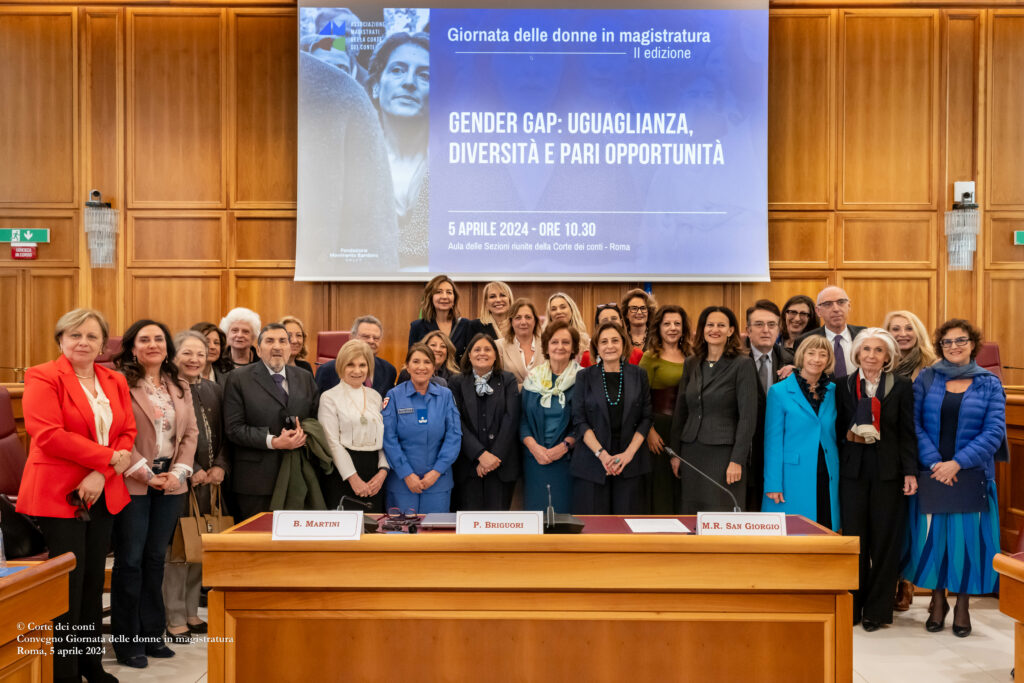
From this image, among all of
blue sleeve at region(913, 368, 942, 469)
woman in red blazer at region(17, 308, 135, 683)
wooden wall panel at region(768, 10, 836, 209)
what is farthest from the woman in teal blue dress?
wooden wall panel at region(768, 10, 836, 209)

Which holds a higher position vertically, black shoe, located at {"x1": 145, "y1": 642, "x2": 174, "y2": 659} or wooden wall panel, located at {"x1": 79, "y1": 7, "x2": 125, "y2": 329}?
wooden wall panel, located at {"x1": 79, "y1": 7, "x2": 125, "y2": 329}

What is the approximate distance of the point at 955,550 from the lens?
371cm

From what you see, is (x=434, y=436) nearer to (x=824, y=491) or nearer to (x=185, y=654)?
(x=185, y=654)

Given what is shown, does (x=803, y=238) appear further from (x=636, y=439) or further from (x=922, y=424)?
(x=636, y=439)

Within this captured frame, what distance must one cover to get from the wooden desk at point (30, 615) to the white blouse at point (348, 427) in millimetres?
1587

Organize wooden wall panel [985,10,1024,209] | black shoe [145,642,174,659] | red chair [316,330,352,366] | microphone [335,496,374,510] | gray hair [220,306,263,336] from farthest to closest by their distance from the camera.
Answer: wooden wall panel [985,10,1024,209] → red chair [316,330,352,366] → gray hair [220,306,263,336] → black shoe [145,642,174,659] → microphone [335,496,374,510]

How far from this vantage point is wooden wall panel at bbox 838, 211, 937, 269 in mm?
6656

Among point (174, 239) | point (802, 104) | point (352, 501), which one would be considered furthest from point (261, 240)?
point (802, 104)

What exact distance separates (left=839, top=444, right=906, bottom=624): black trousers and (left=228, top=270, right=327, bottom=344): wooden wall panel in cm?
432

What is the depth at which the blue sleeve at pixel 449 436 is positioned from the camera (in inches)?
148

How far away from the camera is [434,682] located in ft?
7.80

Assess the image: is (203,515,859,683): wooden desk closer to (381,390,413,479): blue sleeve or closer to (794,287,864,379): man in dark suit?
(381,390,413,479): blue sleeve

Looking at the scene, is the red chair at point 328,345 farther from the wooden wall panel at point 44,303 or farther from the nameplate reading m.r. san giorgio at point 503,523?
the nameplate reading m.r. san giorgio at point 503,523

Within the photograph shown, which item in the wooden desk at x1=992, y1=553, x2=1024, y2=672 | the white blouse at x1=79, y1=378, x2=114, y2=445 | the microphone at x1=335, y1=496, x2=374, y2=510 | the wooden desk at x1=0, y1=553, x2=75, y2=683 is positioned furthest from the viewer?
the white blouse at x1=79, y1=378, x2=114, y2=445
